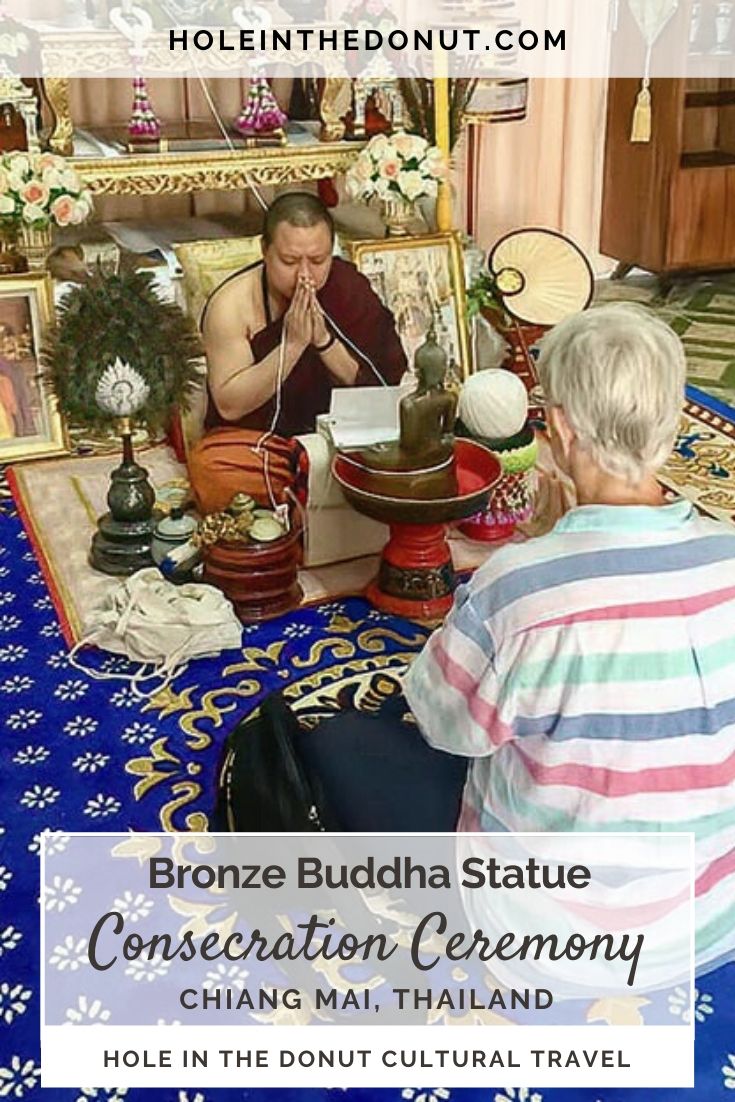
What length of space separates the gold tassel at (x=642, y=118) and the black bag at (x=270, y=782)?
349cm

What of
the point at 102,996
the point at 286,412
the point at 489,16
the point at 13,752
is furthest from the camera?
the point at 489,16

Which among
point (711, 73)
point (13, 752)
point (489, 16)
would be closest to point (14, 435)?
point (13, 752)

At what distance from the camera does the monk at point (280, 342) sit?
10.9 feet

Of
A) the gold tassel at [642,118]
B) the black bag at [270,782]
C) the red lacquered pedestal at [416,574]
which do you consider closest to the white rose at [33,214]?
the red lacquered pedestal at [416,574]

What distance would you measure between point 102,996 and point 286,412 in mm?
1798

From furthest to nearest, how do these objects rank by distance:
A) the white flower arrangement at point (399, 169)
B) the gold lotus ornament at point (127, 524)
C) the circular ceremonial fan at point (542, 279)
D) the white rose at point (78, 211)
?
1. the circular ceremonial fan at point (542, 279)
2. the white flower arrangement at point (399, 169)
3. the white rose at point (78, 211)
4. the gold lotus ornament at point (127, 524)

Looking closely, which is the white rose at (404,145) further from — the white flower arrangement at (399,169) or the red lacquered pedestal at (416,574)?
the red lacquered pedestal at (416,574)

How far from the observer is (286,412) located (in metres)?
3.47

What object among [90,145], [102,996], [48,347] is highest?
[90,145]

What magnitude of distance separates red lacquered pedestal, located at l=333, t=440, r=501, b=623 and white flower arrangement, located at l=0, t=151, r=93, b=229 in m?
1.31

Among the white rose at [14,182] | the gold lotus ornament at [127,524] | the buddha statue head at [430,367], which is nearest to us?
the buddha statue head at [430,367]

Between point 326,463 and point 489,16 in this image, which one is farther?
point 489,16

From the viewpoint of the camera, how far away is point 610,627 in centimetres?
151

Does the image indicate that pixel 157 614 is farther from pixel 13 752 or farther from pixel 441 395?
pixel 441 395
